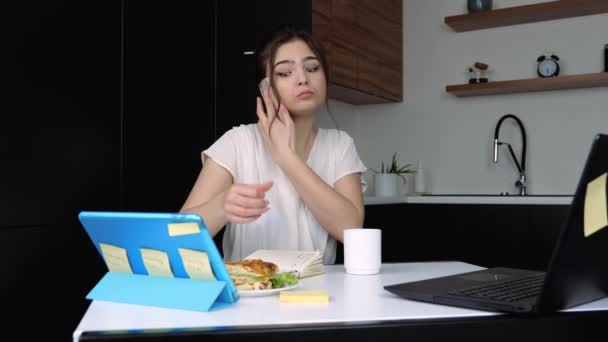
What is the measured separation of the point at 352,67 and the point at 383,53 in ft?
1.74

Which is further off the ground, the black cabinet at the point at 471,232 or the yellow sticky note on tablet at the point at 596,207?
the yellow sticky note on tablet at the point at 596,207

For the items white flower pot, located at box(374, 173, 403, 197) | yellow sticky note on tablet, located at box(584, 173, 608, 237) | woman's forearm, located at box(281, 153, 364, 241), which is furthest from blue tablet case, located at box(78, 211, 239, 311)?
white flower pot, located at box(374, 173, 403, 197)

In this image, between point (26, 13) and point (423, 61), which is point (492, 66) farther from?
point (26, 13)

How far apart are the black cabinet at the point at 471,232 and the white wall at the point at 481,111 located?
801 mm

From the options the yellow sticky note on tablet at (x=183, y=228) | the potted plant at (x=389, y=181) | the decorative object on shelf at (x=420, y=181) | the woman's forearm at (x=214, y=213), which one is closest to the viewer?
the yellow sticky note on tablet at (x=183, y=228)

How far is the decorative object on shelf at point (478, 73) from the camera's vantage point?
4.07m

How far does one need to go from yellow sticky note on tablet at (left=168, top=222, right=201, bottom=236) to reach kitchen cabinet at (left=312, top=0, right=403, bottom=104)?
253cm

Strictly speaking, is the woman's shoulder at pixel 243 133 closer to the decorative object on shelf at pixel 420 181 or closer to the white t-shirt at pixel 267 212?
the white t-shirt at pixel 267 212

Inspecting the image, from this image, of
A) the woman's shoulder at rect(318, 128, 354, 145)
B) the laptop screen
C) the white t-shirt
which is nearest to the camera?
the laptop screen

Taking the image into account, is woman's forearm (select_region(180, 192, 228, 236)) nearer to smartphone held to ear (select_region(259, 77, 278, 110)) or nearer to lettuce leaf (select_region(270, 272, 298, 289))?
smartphone held to ear (select_region(259, 77, 278, 110))

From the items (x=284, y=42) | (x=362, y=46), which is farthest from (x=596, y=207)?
(x=362, y=46)

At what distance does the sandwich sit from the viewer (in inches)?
41.5

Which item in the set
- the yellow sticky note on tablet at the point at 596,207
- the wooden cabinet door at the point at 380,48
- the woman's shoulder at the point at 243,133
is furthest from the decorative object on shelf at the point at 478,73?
the yellow sticky note on tablet at the point at 596,207

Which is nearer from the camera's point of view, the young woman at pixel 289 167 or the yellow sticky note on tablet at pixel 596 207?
the yellow sticky note on tablet at pixel 596 207
